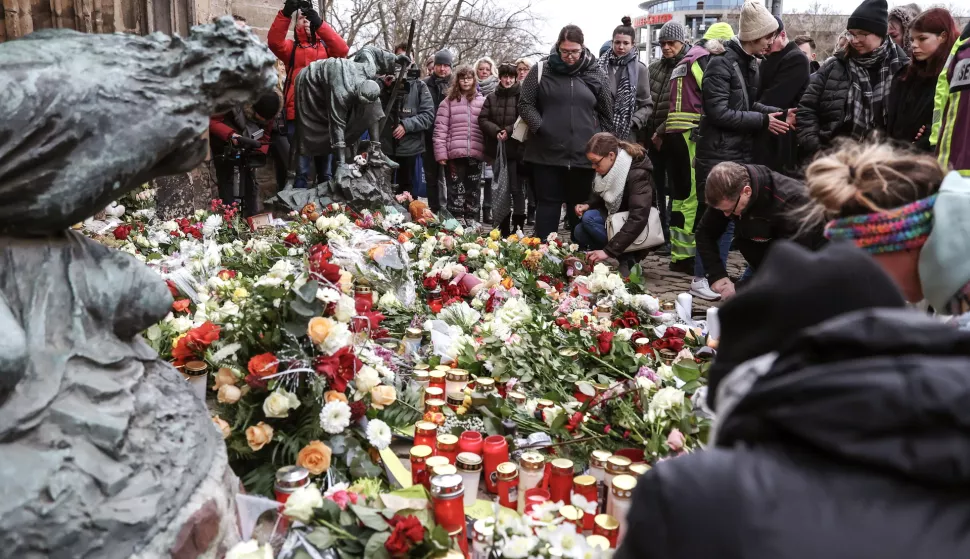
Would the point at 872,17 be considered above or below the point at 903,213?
above

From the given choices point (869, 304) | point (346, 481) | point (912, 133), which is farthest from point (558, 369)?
point (912, 133)

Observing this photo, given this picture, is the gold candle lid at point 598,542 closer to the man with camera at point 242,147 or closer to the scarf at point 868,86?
the scarf at point 868,86

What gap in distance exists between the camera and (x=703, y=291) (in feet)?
17.4

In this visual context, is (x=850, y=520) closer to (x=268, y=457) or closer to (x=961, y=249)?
(x=961, y=249)

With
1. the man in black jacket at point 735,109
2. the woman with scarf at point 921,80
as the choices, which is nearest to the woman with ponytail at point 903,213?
the woman with scarf at point 921,80

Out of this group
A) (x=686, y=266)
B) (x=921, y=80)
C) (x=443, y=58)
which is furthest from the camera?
(x=443, y=58)

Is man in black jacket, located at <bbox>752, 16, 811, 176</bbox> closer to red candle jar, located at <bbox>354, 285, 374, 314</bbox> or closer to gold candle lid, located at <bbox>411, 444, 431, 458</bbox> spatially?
red candle jar, located at <bbox>354, 285, 374, 314</bbox>

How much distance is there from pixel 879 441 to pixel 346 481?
6.11 feet

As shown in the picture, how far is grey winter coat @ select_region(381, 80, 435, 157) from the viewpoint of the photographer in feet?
26.3

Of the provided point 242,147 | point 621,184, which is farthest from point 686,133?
point 242,147

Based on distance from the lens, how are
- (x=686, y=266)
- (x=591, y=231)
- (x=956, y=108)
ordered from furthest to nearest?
(x=686, y=266), (x=591, y=231), (x=956, y=108)

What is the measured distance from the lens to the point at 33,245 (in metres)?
1.59

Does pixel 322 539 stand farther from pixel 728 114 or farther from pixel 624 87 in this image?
pixel 624 87

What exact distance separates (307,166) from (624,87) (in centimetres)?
307
